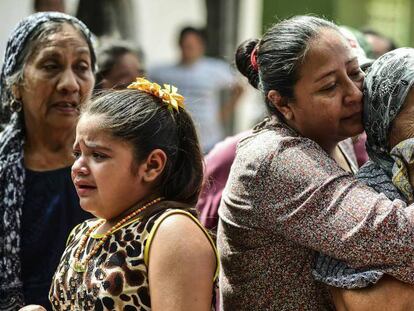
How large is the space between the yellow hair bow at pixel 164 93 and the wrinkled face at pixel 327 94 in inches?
14.1

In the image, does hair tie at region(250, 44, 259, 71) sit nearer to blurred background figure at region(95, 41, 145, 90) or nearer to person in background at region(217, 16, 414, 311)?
person in background at region(217, 16, 414, 311)

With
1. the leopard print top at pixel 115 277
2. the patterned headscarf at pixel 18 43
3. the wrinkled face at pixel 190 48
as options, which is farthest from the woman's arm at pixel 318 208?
the wrinkled face at pixel 190 48

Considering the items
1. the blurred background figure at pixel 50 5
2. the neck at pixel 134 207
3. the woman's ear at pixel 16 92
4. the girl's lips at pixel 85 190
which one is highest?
the girl's lips at pixel 85 190

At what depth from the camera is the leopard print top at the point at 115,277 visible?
267cm

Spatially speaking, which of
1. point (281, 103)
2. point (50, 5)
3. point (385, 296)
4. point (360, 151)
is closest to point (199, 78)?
point (50, 5)

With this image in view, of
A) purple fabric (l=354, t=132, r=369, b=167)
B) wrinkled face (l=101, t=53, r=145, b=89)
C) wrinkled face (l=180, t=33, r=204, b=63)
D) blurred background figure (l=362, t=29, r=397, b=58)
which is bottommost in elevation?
wrinkled face (l=180, t=33, r=204, b=63)

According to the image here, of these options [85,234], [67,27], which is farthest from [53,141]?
[85,234]

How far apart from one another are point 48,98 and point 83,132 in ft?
3.01

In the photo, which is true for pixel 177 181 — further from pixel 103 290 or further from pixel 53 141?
pixel 53 141

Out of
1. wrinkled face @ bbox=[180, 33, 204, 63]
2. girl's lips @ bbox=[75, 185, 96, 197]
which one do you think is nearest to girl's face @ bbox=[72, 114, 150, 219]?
girl's lips @ bbox=[75, 185, 96, 197]

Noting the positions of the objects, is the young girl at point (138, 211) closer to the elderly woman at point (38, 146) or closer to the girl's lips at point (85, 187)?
the girl's lips at point (85, 187)

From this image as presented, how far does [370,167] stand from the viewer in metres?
2.91

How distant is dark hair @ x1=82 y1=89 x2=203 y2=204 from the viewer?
9.18 ft

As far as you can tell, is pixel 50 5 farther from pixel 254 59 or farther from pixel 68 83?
pixel 254 59
